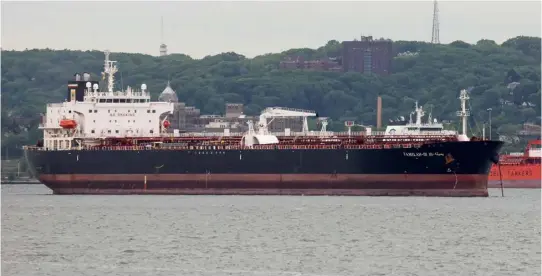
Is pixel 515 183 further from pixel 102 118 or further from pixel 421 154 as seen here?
pixel 102 118

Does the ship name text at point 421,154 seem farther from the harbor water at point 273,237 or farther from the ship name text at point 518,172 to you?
the ship name text at point 518,172

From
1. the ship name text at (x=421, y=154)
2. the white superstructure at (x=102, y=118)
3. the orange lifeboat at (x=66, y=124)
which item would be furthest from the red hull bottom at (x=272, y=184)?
the white superstructure at (x=102, y=118)

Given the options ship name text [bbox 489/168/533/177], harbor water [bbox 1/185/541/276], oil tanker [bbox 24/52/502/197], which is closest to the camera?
harbor water [bbox 1/185/541/276]

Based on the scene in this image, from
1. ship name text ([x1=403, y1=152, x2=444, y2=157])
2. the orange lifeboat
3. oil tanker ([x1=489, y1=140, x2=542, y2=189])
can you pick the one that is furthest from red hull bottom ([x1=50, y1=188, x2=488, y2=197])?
oil tanker ([x1=489, y1=140, x2=542, y2=189])

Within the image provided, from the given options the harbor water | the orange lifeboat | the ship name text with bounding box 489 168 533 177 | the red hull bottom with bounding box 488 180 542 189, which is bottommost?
the harbor water

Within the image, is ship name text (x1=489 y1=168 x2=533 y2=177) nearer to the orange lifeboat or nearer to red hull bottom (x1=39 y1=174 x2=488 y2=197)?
red hull bottom (x1=39 y1=174 x2=488 y2=197)

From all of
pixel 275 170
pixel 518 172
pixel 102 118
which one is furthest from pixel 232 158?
pixel 518 172

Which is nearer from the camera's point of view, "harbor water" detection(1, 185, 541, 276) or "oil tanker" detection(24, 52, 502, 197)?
"harbor water" detection(1, 185, 541, 276)
